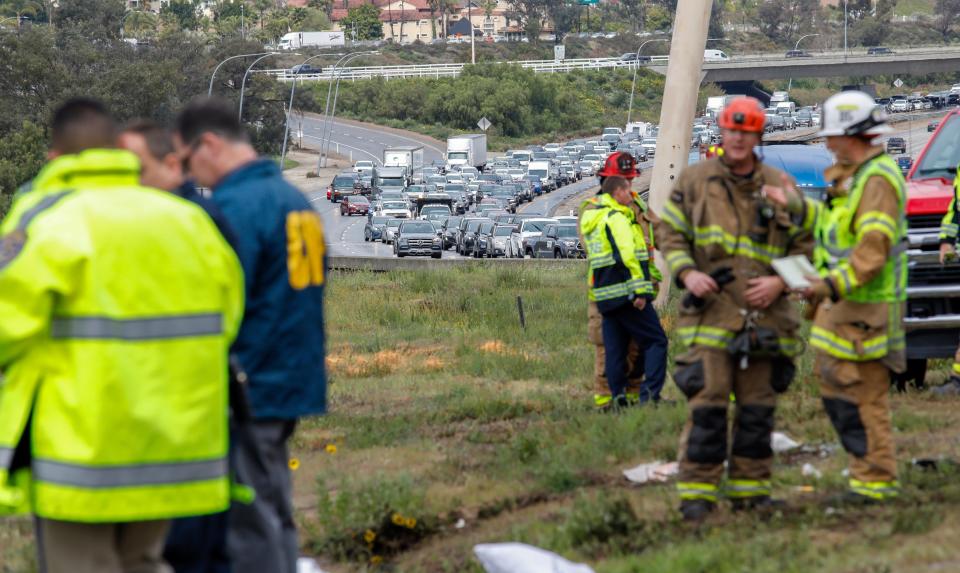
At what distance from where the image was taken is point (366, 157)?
104 meters

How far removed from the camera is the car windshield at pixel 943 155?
1199 centimetres

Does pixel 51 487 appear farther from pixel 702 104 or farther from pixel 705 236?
pixel 702 104

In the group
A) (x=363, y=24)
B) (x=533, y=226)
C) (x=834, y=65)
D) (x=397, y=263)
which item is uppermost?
(x=363, y=24)

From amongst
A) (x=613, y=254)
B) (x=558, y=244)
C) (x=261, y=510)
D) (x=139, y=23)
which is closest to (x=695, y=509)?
(x=261, y=510)

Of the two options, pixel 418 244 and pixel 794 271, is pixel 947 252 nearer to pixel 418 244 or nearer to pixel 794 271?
pixel 794 271

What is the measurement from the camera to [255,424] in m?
5.50

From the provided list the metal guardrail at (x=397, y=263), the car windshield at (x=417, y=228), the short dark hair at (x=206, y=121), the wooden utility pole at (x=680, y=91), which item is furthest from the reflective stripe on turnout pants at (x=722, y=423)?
the car windshield at (x=417, y=228)

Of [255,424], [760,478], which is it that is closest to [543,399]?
[760,478]

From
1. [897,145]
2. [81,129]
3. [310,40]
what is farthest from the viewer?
[310,40]

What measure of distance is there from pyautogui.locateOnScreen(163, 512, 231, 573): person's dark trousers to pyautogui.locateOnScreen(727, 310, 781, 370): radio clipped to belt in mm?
2782

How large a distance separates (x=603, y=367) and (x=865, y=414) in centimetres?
448

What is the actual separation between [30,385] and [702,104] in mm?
136044

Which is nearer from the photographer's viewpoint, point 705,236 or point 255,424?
point 255,424

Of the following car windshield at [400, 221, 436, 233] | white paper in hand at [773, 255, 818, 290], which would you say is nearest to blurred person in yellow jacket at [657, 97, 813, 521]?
white paper in hand at [773, 255, 818, 290]
